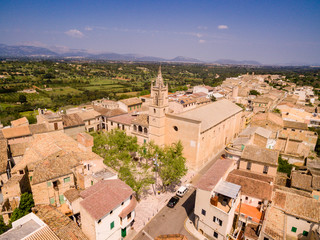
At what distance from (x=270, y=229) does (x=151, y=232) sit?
1357 centimetres

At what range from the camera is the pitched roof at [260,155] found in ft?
94.8

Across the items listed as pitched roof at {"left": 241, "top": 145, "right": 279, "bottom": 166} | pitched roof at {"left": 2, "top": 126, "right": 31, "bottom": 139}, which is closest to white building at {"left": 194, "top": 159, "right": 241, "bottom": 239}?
pitched roof at {"left": 241, "top": 145, "right": 279, "bottom": 166}

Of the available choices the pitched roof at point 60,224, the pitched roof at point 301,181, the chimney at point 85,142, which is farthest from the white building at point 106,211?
the pitched roof at point 301,181

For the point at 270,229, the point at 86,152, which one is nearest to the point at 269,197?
the point at 270,229

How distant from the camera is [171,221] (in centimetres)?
2522

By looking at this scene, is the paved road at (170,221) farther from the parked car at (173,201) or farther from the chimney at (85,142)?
the chimney at (85,142)

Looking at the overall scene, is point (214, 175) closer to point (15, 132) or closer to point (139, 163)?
point (139, 163)

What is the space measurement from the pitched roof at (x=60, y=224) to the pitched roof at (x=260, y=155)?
2493cm

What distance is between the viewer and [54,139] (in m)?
33.6

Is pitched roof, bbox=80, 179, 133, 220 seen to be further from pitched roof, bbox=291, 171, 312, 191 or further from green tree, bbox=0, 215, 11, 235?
pitched roof, bbox=291, 171, 312, 191

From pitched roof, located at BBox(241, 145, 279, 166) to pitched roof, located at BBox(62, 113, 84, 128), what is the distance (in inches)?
1496

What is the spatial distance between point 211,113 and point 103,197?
31815 millimetres

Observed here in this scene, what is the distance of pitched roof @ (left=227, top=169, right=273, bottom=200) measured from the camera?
24097mm

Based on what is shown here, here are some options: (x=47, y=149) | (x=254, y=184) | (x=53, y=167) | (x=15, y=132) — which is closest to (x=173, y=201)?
(x=254, y=184)
